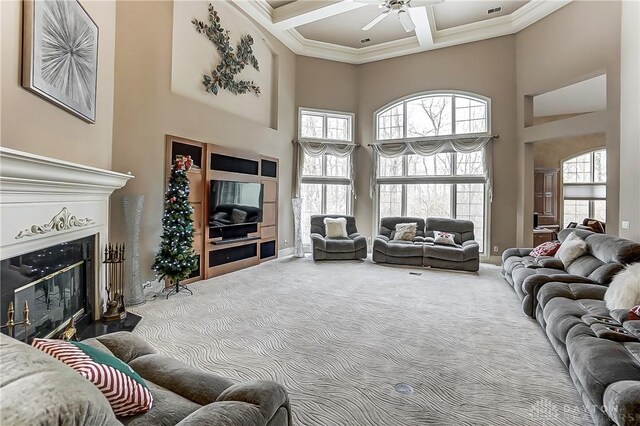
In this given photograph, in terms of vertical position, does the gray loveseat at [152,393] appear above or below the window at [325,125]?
below

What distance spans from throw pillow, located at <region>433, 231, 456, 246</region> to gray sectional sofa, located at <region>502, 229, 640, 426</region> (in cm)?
185


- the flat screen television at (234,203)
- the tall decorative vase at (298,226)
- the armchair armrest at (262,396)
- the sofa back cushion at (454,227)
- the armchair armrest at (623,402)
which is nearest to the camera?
the armchair armrest at (262,396)

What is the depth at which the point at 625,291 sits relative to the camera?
2643 mm

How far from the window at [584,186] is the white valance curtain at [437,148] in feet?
15.4

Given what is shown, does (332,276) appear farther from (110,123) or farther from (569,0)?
(569,0)

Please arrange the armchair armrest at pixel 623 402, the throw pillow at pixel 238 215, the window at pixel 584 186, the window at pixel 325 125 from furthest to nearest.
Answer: the window at pixel 584 186 < the window at pixel 325 125 < the throw pillow at pixel 238 215 < the armchair armrest at pixel 623 402

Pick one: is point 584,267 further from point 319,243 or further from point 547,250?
point 319,243

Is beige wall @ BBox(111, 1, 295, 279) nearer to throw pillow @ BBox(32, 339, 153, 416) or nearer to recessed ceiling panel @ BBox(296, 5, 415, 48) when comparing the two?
recessed ceiling panel @ BBox(296, 5, 415, 48)

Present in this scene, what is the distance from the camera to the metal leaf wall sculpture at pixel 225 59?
18.1 feet

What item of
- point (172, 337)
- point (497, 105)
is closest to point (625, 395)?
point (172, 337)

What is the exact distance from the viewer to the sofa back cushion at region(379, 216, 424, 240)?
7.26 m

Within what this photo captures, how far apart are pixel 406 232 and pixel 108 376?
648cm

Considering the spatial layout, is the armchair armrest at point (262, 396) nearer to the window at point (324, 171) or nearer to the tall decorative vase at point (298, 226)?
the tall decorative vase at point (298, 226)

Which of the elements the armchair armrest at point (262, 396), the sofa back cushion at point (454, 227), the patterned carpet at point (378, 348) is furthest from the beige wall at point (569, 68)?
the armchair armrest at point (262, 396)
